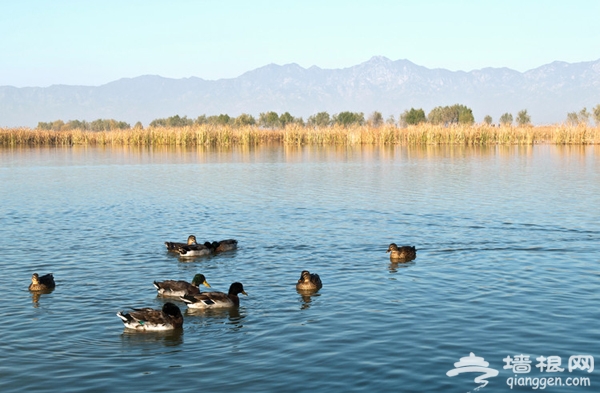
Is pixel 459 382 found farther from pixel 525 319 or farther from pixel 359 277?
pixel 359 277

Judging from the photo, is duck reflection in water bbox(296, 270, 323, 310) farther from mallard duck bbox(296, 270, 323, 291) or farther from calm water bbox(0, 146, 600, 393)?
calm water bbox(0, 146, 600, 393)

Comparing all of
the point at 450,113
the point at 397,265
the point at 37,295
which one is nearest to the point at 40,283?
the point at 37,295

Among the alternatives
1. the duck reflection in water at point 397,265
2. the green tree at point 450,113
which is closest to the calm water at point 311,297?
the duck reflection in water at point 397,265

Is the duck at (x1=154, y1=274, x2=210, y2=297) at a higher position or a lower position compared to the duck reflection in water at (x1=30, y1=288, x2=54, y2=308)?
higher

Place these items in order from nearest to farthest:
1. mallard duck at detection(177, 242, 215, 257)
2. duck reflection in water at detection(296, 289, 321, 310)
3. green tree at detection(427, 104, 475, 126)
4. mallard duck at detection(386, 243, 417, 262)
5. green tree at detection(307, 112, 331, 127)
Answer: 1. duck reflection in water at detection(296, 289, 321, 310)
2. mallard duck at detection(386, 243, 417, 262)
3. mallard duck at detection(177, 242, 215, 257)
4. green tree at detection(307, 112, 331, 127)
5. green tree at detection(427, 104, 475, 126)

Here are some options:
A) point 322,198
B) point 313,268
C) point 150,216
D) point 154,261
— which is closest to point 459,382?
point 313,268

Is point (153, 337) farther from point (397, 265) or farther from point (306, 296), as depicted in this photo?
point (397, 265)

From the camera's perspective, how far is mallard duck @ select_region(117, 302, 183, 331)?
39.1 feet

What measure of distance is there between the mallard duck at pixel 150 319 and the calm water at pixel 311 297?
0.57ft

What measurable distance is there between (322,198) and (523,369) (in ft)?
68.8

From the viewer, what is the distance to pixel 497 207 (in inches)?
1054

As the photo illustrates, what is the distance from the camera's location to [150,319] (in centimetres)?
1193

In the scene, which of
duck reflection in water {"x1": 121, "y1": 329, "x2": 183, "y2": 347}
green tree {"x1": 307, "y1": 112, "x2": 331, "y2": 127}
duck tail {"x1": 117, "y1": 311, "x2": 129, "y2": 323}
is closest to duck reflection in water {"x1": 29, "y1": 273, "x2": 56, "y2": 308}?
duck tail {"x1": 117, "y1": 311, "x2": 129, "y2": 323}

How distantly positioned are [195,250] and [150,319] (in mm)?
6080
